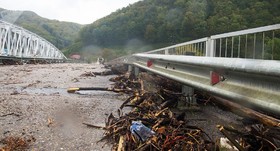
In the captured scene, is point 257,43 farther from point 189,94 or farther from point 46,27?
point 46,27

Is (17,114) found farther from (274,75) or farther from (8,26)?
(8,26)

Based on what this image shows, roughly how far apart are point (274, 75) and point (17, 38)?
1599 inches

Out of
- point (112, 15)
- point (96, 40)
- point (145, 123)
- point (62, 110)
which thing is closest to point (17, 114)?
point (62, 110)

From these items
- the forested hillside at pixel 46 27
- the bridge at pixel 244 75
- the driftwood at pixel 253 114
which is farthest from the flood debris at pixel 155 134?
the forested hillside at pixel 46 27

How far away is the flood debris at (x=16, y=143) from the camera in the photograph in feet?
9.74

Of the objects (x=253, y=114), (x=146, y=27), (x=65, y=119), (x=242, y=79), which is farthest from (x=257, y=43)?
(x=146, y=27)

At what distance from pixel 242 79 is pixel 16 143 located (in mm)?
2342

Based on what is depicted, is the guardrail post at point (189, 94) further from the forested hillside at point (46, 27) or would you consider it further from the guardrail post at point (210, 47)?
the forested hillside at point (46, 27)

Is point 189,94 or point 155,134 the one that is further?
point 189,94

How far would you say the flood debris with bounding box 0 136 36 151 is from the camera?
2.97m

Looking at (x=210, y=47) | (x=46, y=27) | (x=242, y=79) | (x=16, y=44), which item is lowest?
(x=242, y=79)

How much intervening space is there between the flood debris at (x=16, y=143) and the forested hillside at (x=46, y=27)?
136864 mm

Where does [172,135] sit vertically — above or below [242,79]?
below

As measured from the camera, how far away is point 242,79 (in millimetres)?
2502
